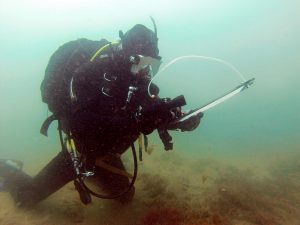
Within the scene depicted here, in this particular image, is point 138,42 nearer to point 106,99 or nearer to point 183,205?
point 106,99

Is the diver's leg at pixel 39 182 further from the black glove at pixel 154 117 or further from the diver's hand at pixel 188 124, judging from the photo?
the black glove at pixel 154 117

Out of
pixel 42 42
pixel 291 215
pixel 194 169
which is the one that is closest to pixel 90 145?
pixel 291 215

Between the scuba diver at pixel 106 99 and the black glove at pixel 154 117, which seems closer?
the black glove at pixel 154 117

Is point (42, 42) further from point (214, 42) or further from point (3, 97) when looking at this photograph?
point (214, 42)

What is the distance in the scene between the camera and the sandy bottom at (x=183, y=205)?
499 cm

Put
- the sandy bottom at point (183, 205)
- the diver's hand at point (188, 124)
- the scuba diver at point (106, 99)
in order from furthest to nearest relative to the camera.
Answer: the sandy bottom at point (183, 205) → the diver's hand at point (188, 124) → the scuba diver at point (106, 99)

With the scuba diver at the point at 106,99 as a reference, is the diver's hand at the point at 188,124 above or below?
below

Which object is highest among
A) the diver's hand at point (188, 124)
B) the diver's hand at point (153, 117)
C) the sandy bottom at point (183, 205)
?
the diver's hand at point (153, 117)

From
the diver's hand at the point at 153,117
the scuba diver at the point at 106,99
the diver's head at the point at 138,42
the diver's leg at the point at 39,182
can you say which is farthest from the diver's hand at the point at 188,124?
the diver's leg at the point at 39,182

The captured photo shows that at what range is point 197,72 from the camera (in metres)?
104

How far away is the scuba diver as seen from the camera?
3.65 meters

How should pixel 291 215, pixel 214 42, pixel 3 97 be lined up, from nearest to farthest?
1. pixel 291 215
2. pixel 3 97
3. pixel 214 42

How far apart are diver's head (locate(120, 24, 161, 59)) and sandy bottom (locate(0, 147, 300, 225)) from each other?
2754 millimetres

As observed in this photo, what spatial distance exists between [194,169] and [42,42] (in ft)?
217
